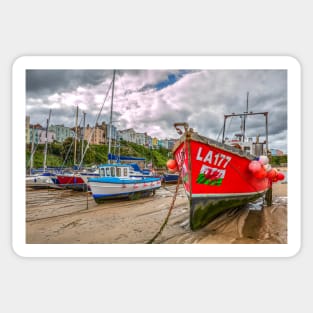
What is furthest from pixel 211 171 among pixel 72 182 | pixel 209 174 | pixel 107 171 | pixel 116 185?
pixel 72 182

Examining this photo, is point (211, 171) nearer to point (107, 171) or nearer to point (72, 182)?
point (107, 171)

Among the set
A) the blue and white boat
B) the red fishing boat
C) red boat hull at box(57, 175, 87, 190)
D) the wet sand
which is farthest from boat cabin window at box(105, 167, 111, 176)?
the red fishing boat

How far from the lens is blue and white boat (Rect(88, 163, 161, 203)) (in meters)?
4.75

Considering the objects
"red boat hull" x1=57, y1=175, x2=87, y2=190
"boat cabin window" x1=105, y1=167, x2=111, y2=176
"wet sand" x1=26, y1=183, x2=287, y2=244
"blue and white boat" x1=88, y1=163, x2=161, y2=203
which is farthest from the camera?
"red boat hull" x1=57, y1=175, x2=87, y2=190

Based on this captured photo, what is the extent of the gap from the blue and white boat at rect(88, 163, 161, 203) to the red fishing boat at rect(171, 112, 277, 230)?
1.98 m

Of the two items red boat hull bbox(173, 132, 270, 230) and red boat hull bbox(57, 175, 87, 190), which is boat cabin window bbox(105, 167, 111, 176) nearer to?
red boat hull bbox(57, 175, 87, 190)

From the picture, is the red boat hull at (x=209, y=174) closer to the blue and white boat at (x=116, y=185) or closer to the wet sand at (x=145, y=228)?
the wet sand at (x=145, y=228)

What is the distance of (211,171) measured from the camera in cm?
292

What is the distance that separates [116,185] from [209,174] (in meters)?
2.57

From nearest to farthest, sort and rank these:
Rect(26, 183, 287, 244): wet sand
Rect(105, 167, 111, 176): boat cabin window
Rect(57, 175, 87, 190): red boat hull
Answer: Rect(26, 183, 287, 244): wet sand < Rect(105, 167, 111, 176): boat cabin window < Rect(57, 175, 87, 190): red boat hull

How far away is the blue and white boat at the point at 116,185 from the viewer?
4.75 meters
